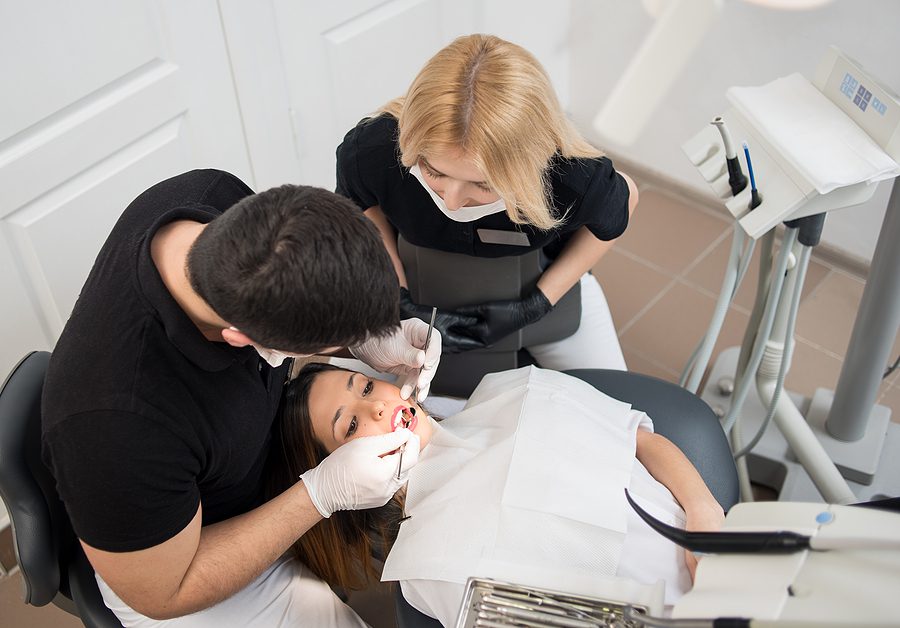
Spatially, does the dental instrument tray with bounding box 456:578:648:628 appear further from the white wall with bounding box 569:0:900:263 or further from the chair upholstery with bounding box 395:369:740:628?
the white wall with bounding box 569:0:900:263

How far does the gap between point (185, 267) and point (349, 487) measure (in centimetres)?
45

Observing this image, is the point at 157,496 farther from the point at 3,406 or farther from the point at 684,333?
the point at 684,333

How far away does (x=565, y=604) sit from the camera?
1.02 meters

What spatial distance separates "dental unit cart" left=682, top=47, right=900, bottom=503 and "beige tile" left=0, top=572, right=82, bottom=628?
1553 mm

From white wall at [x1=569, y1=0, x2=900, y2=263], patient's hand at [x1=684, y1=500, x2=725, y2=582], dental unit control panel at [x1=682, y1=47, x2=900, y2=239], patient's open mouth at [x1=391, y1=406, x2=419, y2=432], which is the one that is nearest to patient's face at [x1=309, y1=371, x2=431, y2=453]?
patient's open mouth at [x1=391, y1=406, x2=419, y2=432]

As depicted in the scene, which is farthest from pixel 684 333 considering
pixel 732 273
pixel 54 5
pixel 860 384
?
pixel 54 5

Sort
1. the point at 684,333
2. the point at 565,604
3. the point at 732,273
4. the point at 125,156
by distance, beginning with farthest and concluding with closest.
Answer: the point at 684,333, the point at 125,156, the point at 732,273, the point at 565,604

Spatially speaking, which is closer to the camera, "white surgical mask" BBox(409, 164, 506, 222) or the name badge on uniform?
"white surgical mask" BBox(409, 164, 506, 222)

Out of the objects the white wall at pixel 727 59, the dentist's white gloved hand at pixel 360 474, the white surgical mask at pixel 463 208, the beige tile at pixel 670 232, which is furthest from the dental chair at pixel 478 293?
the white wall at pixel 727 59

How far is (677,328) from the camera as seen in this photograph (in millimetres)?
2639

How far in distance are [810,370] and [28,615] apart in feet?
7.00

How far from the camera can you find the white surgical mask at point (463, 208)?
1.62m

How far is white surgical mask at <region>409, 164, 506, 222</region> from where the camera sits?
5.30ft

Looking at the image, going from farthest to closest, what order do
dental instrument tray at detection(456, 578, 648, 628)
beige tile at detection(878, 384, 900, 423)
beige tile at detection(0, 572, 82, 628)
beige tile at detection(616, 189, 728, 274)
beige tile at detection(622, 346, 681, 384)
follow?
beige tile at detection(616, 189, 728, 274)
beige tile at detection(622, 346, 681, 384)
beige tile at detection(878, 384, 900, 423)
beige tile at detection(0, 572, 82, 628)
dental instrument tray at detection(456, 578, 648, 628)
